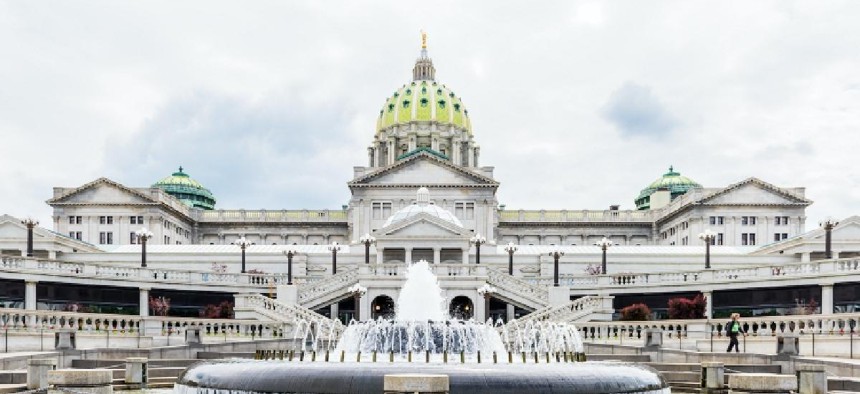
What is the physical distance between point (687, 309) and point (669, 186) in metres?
109

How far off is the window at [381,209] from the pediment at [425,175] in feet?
8.22

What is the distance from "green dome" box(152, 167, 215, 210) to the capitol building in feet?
1.03

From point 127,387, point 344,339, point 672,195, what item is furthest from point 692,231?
point 127,387

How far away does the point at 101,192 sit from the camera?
123 metres

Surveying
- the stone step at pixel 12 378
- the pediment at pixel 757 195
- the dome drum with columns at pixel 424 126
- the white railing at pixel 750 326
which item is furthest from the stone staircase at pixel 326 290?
the dome drum with columns at pixel 424 126

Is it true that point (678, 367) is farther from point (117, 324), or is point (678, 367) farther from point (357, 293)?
point (357, 293)

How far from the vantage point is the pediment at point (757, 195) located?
12306 centimetres

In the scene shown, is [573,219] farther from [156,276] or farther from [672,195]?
[156,276]

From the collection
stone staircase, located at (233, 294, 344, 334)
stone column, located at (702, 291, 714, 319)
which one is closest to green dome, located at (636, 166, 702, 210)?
stone column, located at (702, 291, 714, 319)

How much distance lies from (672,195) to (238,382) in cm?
14949

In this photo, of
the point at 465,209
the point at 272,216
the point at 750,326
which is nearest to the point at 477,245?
the point at 750,326

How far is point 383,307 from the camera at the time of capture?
7006 cm

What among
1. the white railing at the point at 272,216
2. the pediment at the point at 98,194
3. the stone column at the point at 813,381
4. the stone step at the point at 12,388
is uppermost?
the pediment at the point at 98,194

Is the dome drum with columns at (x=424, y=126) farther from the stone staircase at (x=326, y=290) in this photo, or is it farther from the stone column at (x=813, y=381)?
the stone column at (x=813, y=381)
